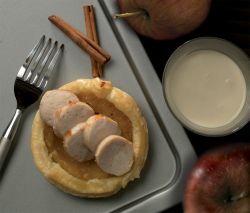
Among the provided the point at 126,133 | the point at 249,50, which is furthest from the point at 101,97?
the point at 249,50

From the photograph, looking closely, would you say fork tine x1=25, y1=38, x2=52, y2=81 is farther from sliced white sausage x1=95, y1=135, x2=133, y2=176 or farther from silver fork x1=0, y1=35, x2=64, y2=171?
sliced white sausage x1=95, y1=135, x2=133, y2=176

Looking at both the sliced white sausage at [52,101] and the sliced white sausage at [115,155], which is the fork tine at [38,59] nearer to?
the sliced white sausage at [52,101]

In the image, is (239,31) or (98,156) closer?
(98,156)

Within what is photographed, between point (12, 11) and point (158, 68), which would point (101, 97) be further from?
point (12, 11)

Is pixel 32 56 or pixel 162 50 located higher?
pixel 32 56

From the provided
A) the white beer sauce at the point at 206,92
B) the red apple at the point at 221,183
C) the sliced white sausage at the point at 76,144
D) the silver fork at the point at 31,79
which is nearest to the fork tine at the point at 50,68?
the silver fork at the point at 31,79
